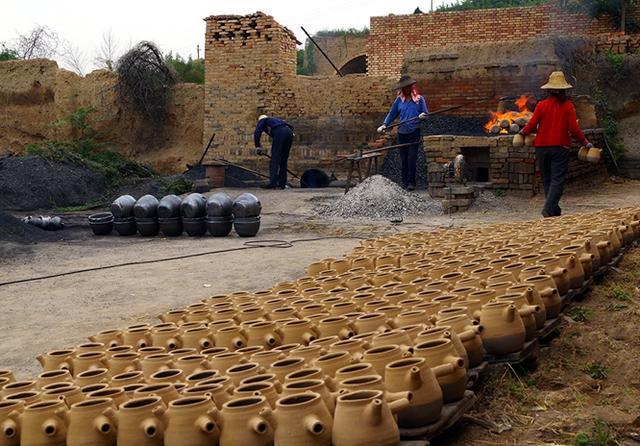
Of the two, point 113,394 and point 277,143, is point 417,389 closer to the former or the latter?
point 113,394

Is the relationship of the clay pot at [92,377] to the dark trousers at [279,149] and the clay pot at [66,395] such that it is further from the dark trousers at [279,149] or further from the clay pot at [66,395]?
the dark trousers at [279,149]

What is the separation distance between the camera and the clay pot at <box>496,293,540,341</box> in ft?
12.9

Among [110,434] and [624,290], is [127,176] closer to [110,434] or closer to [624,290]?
[624,290]

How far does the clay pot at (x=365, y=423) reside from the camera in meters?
2.61

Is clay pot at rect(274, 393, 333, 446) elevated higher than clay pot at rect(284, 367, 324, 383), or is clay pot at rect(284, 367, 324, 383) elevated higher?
clay pot at rect(284, 367, 324, 383)

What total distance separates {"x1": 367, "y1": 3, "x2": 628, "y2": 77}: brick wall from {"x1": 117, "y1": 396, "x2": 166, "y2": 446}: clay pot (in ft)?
60.3

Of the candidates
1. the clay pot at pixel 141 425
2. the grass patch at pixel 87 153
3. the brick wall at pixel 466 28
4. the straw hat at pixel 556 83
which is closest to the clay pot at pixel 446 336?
the clay pot at pixel 141 425

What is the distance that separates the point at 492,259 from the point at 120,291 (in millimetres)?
3635

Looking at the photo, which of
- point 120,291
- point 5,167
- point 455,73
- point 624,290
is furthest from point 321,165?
point 624,290

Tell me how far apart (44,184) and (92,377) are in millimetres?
12895

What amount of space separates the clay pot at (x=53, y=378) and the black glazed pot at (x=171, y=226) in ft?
24.6

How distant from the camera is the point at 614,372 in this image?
407cm

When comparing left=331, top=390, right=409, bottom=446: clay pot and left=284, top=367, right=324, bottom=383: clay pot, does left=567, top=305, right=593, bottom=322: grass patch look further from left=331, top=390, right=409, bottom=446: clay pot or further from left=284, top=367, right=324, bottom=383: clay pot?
left=331, top=390, right=409, bottom=446: clay pot

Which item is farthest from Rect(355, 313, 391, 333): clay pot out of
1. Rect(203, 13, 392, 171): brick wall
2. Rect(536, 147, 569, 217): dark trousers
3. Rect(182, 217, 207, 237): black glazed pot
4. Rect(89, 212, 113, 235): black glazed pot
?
Rect(203, 13, 392, 171): brick wall
